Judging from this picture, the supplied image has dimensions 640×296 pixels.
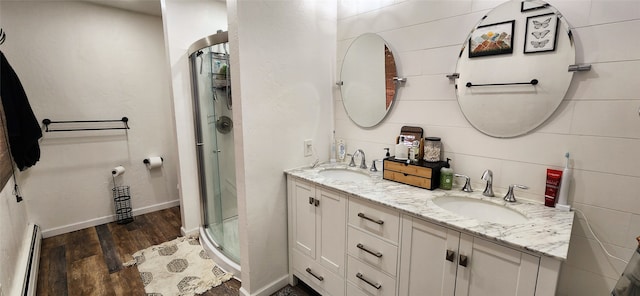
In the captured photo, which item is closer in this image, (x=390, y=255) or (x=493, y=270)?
(x=493, y=270)

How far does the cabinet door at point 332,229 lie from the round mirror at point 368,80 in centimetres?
67

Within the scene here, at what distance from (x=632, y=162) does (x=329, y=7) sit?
1.87m

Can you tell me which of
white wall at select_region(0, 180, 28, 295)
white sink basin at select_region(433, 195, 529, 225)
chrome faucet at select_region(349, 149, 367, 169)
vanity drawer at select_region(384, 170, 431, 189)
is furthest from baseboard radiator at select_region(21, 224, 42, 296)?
white sink basin at select_region(433, 195, 529, 225)

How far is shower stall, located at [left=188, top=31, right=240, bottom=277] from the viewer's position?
→ 2.13m

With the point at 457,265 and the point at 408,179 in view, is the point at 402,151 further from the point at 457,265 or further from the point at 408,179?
the point at 457,265

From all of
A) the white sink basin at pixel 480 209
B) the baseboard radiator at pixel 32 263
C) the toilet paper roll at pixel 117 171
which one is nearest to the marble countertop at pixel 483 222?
the white sink basin at pixel 480 209

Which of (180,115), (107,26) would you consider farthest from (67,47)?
(180,115)

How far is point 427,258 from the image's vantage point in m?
1.19

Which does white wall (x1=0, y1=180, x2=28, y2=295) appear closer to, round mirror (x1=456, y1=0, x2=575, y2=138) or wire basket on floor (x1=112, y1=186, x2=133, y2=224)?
wire basket on floor (x1=112, y1=186, x2=133, y2=224)

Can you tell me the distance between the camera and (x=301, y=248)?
1.84m

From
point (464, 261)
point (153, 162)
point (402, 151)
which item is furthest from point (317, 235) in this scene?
point (153, 162)

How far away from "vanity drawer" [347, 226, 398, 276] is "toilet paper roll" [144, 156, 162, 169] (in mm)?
2593

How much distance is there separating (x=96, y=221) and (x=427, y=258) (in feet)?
11.1

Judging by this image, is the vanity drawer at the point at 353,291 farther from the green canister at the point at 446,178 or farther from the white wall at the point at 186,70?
the white wall at the point at 186,70
